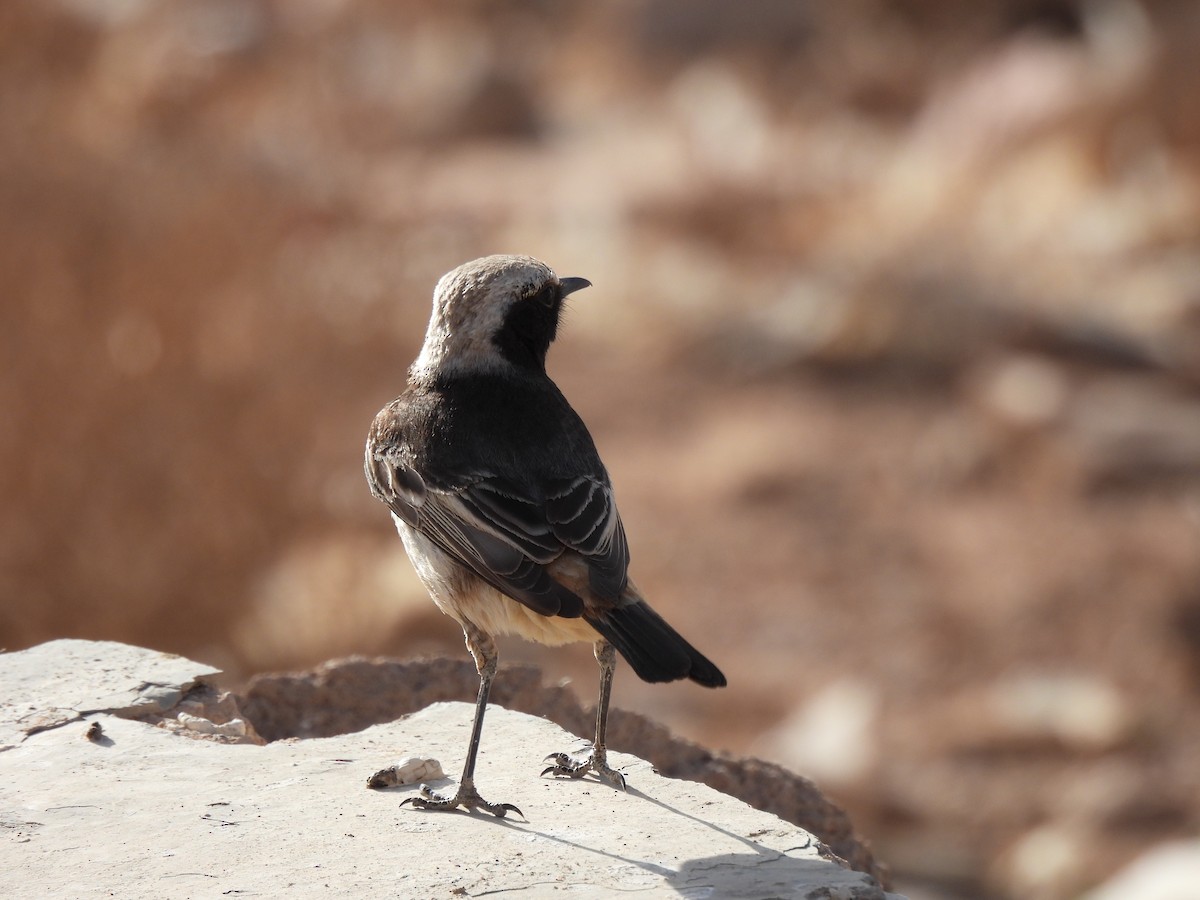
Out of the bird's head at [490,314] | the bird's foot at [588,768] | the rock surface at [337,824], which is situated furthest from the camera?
the bird's head at [490,314]

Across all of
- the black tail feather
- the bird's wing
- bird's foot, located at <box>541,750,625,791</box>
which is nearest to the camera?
the black tail feather

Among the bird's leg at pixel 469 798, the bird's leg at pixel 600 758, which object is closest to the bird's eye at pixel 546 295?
the bird's leg at pixel 600 758

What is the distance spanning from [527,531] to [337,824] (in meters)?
0.98

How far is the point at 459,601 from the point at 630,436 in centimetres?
1070

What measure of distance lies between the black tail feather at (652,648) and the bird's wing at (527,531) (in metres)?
0.08

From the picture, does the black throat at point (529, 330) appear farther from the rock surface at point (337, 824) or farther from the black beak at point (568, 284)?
the rock surface at point (337, 824)

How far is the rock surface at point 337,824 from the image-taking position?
4.14m

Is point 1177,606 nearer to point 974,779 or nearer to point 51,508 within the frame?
point 974,779

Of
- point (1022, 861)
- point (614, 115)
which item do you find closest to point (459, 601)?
point (1022, 861)

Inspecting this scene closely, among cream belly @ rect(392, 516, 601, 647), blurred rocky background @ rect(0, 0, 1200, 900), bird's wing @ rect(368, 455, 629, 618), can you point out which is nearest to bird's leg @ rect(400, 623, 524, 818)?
cream belly @ rect(392, 516, 601, 647)

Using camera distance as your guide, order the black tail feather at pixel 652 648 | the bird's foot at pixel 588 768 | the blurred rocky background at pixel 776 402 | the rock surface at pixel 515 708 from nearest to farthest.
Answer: the black tail feather at pixel 652 648 → the bird's foot at pixel 588 768 → the rock surface at pixel 515 708 → the blurred rocky background at pixel 776 402

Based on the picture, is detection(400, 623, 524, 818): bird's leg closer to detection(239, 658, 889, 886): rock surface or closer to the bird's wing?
the bird's wing

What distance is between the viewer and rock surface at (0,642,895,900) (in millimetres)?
4137

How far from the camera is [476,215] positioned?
763 inches
